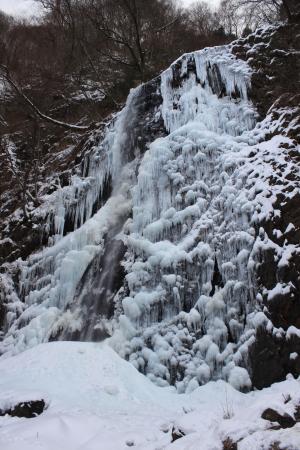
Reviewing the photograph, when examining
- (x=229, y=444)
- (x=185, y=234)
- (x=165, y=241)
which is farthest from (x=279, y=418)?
(x=165, y=241)

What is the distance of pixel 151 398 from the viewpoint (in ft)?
17.8

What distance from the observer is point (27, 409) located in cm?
479

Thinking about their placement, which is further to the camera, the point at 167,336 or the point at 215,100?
the point at 215,100

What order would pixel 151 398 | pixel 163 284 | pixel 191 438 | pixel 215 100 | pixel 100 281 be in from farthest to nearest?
pixel 215 100 < pixel 100 281 < pixel 163 284 < pixel 151 398 < pixel 191 438

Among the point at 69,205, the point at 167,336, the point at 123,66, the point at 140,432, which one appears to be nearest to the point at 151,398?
the point at 167,336

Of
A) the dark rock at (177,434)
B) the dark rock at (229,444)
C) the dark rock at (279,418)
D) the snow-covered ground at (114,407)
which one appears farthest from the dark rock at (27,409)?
the dark rock at (279,418)

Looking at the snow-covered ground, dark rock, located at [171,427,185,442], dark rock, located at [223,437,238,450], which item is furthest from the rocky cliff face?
dark rock, located at [223,437,238,450]

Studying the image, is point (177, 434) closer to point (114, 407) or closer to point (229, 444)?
point (229, 444)

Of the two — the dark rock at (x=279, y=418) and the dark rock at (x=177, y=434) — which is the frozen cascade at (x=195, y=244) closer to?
the dark rock at (x=177, y=434)

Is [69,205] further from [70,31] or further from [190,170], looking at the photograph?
[70,31]

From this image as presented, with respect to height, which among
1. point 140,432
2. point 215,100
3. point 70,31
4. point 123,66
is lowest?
point 140,432

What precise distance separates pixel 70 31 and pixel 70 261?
434 inches

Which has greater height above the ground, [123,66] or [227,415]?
[123,66]

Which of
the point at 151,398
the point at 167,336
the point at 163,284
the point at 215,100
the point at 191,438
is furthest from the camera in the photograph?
the point at 215,100
